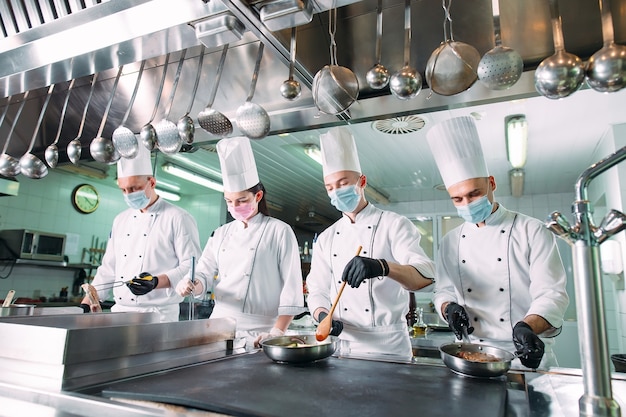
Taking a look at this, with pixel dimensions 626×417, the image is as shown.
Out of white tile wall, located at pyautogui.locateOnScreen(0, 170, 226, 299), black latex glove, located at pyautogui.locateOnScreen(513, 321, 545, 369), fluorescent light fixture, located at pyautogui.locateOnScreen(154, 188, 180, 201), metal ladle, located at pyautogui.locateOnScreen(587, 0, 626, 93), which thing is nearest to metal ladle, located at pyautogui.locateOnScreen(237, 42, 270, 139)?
metal ladle, located at pyautogui.locateOnScreen(587, 0, 626, 93)

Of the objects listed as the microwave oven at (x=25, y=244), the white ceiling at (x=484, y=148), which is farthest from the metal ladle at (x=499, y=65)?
the microwave oven at (x=25, y=244)

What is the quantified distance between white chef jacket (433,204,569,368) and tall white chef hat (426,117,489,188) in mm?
266

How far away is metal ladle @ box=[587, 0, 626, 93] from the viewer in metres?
1.13

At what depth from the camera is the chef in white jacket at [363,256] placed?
1.93 m

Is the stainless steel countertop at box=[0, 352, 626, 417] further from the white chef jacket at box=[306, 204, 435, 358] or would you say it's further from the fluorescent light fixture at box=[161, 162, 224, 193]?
the fluorescent light fixture at box=[161, 162, 224, 193]

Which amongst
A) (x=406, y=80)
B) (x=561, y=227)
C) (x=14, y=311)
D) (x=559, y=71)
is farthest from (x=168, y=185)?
(x=561, y=227)

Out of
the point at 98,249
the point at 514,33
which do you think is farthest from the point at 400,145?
the point at 98,249

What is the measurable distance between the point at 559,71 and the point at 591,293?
696 millimetres

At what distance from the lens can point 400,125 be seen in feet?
13.3

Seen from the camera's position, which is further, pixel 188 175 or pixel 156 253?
pixel 188 175

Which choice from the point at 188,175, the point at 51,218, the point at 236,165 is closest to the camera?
the point at 236,165

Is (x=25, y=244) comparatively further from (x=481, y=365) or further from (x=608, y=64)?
(x=608, y=64)

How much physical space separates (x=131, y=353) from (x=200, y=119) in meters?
1.00

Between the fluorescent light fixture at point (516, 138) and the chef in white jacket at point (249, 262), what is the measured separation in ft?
9.13
